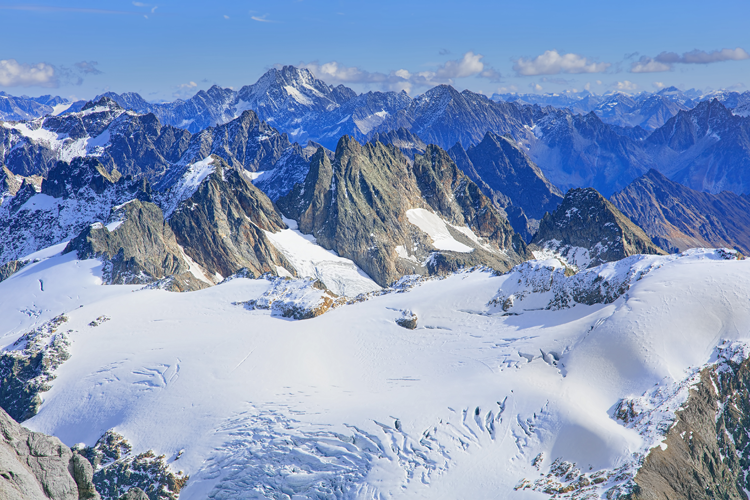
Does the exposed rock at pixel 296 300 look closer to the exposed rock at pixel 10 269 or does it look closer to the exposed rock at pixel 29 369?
the exposed rock at pixel 29 369

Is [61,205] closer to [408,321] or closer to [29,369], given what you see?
[29,369]

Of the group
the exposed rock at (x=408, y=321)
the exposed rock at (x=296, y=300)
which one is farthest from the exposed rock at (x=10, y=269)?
the exposed rock at (x=408, y=321)

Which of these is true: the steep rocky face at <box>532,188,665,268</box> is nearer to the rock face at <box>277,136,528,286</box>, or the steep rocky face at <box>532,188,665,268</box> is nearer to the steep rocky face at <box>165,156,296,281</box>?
the rock face at <box>277,136,528,286</box>

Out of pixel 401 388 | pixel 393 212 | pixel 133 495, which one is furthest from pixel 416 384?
pixel 393 212

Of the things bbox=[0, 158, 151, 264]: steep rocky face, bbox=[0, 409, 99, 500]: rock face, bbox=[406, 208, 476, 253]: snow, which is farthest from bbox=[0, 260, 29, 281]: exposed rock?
bbox=[406, 208, 476, 253]: snow

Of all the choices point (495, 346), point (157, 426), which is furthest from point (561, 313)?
point (157, 426)

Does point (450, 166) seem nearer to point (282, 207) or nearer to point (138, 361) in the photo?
point (282, 207)
